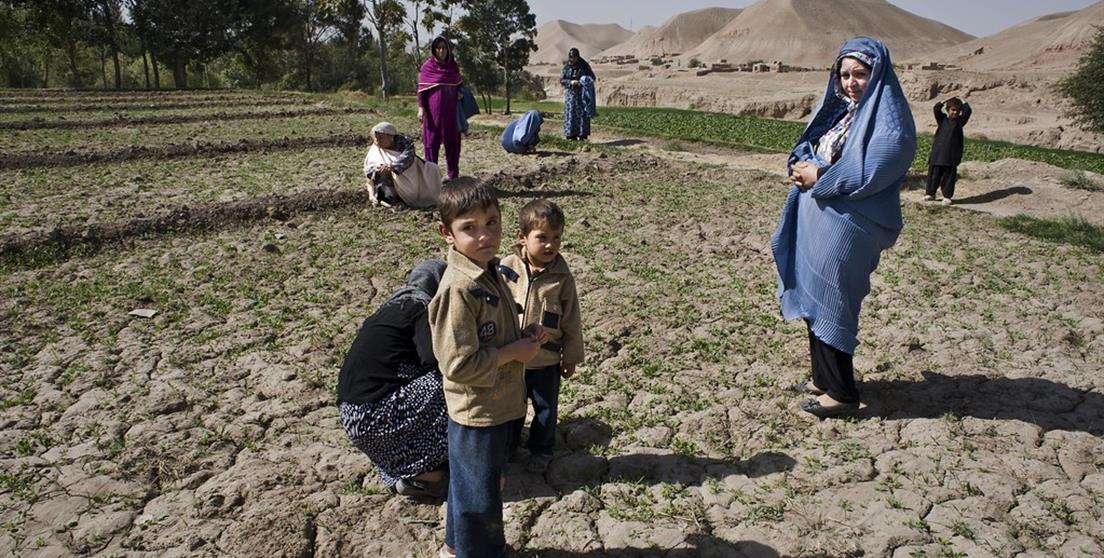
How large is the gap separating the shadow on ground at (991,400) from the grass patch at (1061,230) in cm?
359

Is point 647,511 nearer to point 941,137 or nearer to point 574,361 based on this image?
point 574,361

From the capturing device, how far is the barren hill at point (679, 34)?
9206 cm

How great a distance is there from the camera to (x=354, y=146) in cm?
1262

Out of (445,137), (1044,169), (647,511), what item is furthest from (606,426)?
(1044,169)

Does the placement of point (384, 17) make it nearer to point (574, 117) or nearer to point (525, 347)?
point (574, 117)

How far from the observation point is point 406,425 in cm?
275

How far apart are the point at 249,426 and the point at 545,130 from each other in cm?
1358

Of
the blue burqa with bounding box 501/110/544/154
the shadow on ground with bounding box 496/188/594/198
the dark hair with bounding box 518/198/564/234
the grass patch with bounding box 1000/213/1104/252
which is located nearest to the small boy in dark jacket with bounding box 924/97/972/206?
the grass patch with bounding box 1000/213/1104/252

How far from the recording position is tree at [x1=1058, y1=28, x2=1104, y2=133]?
1752 cm

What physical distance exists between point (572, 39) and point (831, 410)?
143 metres

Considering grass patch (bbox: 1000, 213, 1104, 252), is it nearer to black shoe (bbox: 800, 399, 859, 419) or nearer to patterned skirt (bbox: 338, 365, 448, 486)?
black shoe (bbox: 800, 399, 859, 419)

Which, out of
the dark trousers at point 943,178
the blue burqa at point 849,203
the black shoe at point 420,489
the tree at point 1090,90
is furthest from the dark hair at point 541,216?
the tree at point 1090,90

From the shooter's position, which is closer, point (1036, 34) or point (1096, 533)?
point (1096, 533)

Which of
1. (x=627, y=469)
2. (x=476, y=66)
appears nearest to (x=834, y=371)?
(x=627, y=469)
